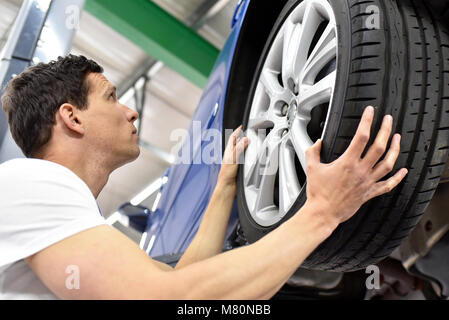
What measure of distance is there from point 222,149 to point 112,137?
0.47 m

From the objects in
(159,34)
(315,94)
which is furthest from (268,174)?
(159,34)

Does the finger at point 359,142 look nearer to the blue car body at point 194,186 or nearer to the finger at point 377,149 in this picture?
the finger at point 377,149

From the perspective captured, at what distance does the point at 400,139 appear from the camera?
83 cm

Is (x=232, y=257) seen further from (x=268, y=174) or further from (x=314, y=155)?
(x=268, y=174)

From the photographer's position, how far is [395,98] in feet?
2.71

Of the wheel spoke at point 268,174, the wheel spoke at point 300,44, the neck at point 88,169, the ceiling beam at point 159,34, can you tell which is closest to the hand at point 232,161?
the wheel spoke at point 268,174

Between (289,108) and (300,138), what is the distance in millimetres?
137

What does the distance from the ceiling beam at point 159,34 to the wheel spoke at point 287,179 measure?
3.70 meters

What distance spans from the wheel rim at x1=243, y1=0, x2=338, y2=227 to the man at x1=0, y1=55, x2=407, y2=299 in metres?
0.16

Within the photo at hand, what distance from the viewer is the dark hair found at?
995mm

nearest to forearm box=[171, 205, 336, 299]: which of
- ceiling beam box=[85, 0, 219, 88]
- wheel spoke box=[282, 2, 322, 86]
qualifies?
wheel spoke box=[282, 2, 322, 86]

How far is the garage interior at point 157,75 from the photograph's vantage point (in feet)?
5.07
